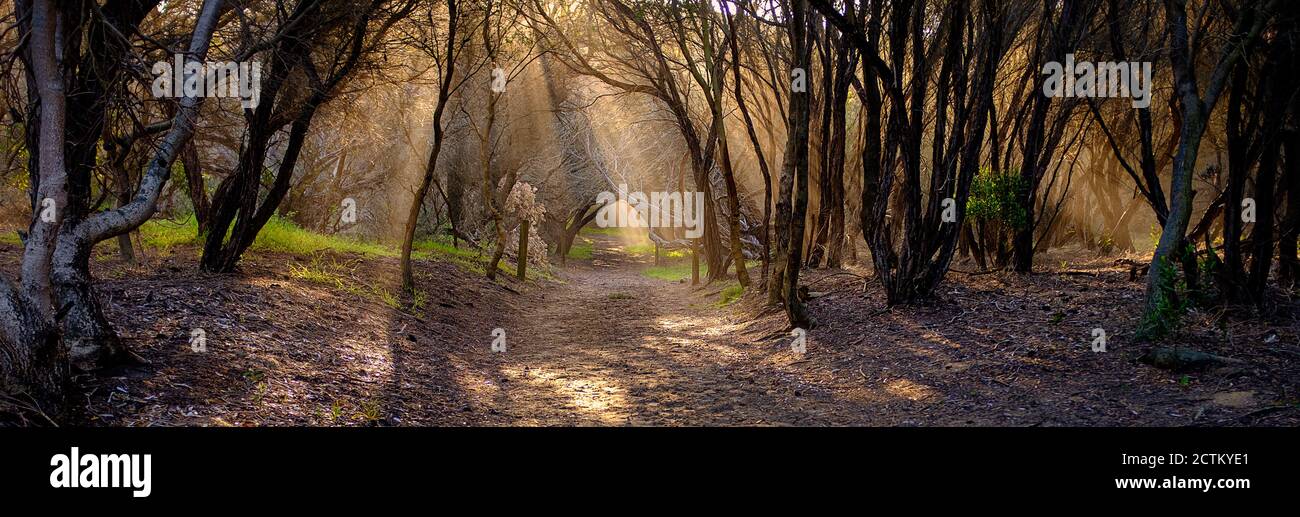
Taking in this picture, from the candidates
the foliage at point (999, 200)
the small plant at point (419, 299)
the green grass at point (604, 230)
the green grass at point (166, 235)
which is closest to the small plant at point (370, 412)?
the small plant at point (419, 299)

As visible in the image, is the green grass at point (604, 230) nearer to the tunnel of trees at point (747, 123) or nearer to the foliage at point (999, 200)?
the tunnel of trees at point (747, 123)

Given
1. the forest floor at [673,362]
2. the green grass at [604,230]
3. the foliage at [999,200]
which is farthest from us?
the green grass at [604,230]

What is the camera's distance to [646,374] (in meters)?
8.33

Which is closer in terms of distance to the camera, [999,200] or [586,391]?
[586,391]

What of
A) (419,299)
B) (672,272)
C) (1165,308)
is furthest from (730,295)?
(672,272)

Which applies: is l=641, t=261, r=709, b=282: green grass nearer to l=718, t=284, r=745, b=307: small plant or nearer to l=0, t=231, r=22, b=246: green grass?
l=718, t=284, r=745, b=307: small plant

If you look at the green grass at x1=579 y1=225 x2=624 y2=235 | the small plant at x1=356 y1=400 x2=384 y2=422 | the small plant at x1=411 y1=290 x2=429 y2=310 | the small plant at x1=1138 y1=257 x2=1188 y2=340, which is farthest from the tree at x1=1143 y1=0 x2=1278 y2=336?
the green grass at x1=579 y1=225 x2=624 y2=235

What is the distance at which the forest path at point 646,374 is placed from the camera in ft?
21.1

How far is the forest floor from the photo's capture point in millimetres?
5410

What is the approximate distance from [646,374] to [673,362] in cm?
80

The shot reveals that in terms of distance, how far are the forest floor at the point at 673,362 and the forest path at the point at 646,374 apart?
4cm

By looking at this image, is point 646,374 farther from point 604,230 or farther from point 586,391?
point 604,230
